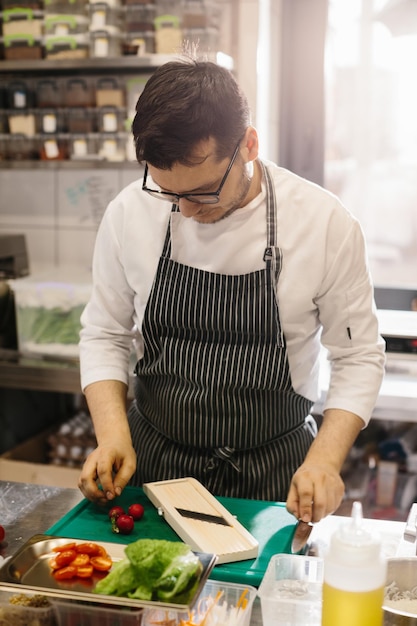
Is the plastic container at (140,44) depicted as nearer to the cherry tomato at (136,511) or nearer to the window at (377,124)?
the window at (377,124)

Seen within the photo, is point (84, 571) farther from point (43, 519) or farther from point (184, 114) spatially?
point (184, 114)

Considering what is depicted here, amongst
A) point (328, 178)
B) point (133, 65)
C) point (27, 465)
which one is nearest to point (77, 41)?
point (133, 65)

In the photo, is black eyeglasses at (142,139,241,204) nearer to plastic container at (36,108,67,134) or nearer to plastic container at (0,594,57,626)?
plastic container at (0,594,57,626)

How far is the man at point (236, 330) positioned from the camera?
156 centimetres

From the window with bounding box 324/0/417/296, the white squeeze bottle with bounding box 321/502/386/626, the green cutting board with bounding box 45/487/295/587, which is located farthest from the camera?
the window with bounding box 324/0/417/296

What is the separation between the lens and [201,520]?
52.2 inches

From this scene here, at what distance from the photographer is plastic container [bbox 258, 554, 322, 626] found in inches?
39.3

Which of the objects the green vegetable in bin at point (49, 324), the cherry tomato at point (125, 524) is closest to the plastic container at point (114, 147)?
the green vegetable in bin at point (49, 324)

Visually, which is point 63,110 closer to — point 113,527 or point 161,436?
point 161,436

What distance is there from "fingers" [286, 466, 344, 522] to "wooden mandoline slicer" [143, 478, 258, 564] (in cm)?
10

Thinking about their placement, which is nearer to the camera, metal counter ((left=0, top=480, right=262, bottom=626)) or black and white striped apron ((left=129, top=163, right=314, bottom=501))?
metal counter ((left=0, top=480, right=262, bottom=626))

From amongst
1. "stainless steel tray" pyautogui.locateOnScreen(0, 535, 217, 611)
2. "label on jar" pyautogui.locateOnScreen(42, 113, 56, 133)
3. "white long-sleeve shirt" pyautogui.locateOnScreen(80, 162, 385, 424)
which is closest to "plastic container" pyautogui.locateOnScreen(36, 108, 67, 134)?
"label on jar" pyautogui.locateOnScreen(42, 113, 56, 133)

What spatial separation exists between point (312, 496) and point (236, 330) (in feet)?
1.35

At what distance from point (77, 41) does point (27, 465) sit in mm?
1583
